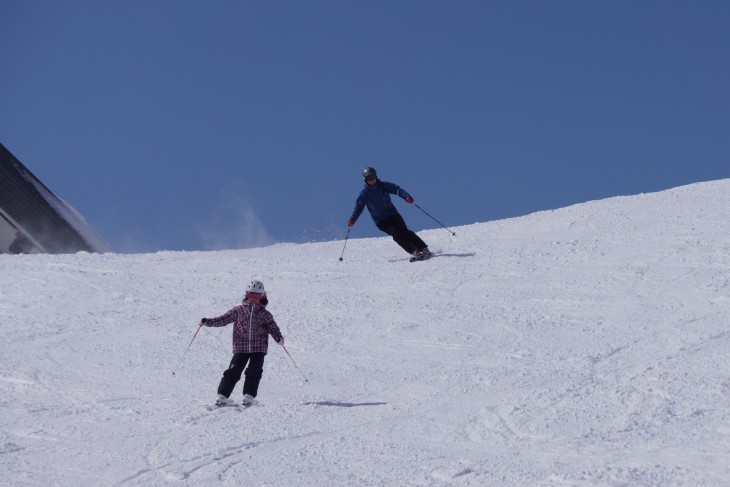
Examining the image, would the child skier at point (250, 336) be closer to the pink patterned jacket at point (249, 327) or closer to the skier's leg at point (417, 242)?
the pink patterned jacket at point (249, 327)

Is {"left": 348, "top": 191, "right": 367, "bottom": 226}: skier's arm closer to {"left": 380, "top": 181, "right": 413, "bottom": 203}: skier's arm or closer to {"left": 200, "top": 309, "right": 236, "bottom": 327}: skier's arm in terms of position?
{"left": 380, "top": 181, "right": 413, "bottom": 203}: skier's arm

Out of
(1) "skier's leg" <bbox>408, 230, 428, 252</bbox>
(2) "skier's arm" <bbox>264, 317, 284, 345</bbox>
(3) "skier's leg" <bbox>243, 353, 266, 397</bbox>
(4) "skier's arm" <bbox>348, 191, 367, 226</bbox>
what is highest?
(4) "skier's arm" <bbox>348, 191, 367, 226</bbox>

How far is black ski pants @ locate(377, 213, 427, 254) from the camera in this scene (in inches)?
610

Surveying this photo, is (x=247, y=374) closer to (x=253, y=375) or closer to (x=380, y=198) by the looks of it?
(x=253, y=375)

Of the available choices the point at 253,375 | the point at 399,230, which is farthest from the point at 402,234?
the point at 253,375

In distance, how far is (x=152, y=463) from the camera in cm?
648

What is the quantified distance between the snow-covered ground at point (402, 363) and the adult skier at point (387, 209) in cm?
43

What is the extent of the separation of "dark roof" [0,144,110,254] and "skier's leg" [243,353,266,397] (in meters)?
16.5

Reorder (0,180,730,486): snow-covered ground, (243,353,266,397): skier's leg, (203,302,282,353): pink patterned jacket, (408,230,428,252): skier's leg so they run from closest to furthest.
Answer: (0,180,730,486): snow-covered ground < (243,353,266,397): skier's leg < (203,302,282,353): pink patterned jacket < (408,230,428,252): skier's leg

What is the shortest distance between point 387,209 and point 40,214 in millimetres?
14742

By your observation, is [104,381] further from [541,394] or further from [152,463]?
[541,394]

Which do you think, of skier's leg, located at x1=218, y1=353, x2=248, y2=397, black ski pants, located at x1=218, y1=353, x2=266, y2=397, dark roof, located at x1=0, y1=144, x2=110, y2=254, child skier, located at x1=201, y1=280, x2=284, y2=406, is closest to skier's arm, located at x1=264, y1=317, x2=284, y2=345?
child skier, located at x1=201, y1=280, x2=284, y2=406

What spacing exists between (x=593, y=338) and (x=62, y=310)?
266 inches

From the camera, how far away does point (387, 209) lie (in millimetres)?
15688
